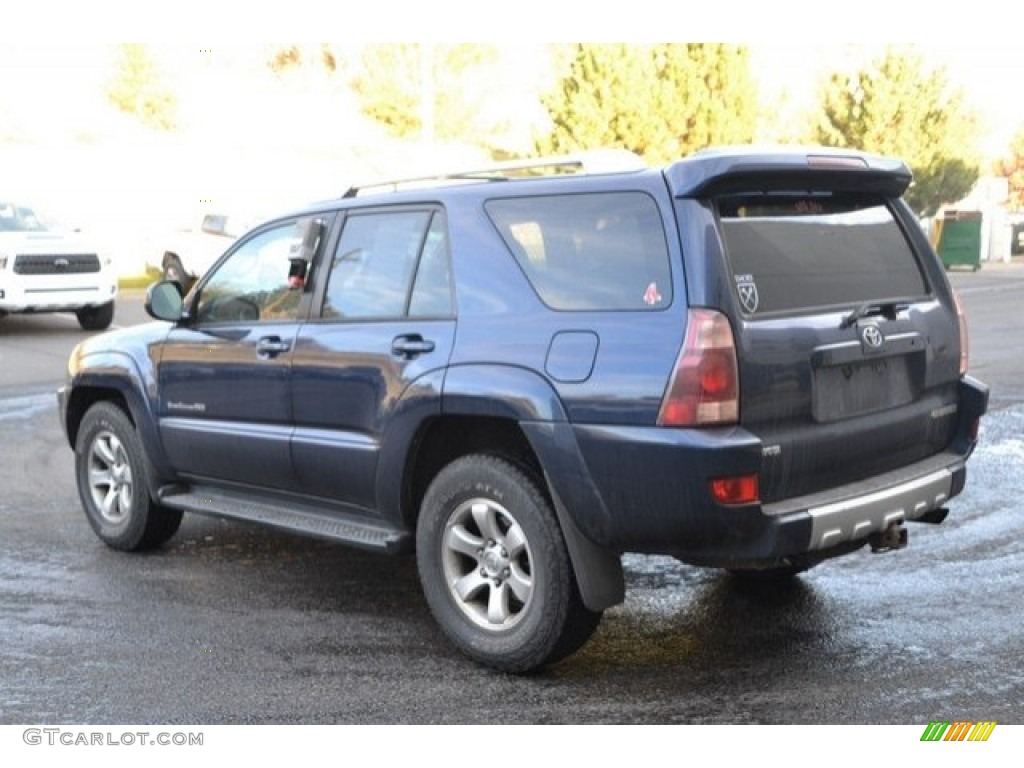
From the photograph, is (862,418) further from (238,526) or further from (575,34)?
(575,34)

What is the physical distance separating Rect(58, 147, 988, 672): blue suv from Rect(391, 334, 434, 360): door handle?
0.02 metres

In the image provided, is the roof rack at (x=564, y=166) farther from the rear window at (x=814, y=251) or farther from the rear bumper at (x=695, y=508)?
the rear bumper at (x=695, y=508)

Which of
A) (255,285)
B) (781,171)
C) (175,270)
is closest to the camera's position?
(781,171)

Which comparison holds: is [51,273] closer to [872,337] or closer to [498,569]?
[498,569]

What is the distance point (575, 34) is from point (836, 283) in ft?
13.9

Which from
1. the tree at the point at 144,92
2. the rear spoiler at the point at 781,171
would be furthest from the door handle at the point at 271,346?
the tree at the point at 144,92

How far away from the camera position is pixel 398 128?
47688mm

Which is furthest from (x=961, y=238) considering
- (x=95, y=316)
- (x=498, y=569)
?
(x=498, y=569)

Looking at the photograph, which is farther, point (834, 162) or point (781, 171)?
point (834, 162)

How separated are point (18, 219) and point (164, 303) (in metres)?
13.2

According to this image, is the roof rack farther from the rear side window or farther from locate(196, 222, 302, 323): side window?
locate(196, 222, 302, 323): side window

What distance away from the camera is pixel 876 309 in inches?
190

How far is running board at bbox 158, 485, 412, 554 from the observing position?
5137 millimetres

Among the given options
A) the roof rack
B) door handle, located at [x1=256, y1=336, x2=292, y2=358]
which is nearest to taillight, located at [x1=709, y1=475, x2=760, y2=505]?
the roof rack
